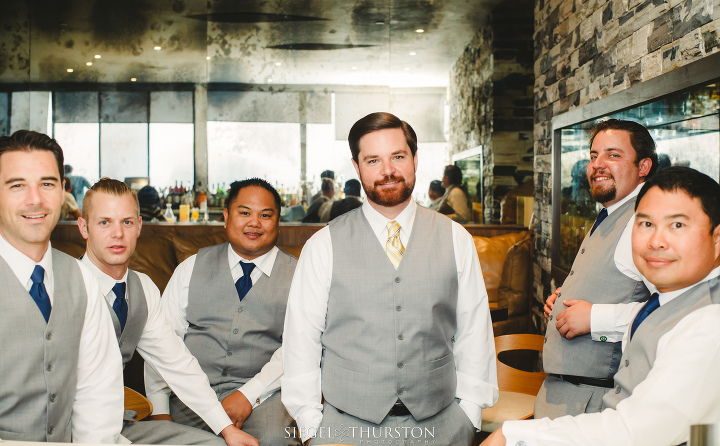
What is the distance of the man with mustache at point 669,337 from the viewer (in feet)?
3.65

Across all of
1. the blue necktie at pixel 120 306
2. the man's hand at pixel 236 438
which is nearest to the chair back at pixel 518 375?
the man's hand at pixel 236 438

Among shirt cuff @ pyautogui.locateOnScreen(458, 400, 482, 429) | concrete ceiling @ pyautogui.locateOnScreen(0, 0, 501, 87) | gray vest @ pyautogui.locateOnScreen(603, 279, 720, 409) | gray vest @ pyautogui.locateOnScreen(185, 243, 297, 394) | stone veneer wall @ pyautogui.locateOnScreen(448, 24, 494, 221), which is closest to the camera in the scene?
gray vest @ pyautogui.locateOnScreen(603, 279, 720, 409)

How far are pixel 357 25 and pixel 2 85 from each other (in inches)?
144

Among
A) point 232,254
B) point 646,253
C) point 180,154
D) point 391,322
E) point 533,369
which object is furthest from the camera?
point 180,154

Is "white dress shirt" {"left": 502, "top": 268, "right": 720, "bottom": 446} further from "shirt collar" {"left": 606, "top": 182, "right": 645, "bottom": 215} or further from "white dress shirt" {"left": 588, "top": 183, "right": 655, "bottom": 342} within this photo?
"shirt collar" {"left": 606, "top": 182, "right": 645, "bottom": 215}

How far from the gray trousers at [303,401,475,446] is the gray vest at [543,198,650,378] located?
0.53 metres

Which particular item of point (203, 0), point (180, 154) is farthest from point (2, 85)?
point (203, 0)

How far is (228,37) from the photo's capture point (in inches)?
224

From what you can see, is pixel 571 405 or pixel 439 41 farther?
pixel 439 41

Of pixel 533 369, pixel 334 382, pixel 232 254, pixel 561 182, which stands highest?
pixel 561 182

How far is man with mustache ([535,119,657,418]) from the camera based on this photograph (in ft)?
6.29

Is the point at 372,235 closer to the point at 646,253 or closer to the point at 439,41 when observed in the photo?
the point at 646,253

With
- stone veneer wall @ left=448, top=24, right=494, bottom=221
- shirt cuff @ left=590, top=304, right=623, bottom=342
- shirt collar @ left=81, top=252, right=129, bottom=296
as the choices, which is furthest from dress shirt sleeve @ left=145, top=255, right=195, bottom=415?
stone veneer wall @ left=448, top=24, right=494, bottom=221

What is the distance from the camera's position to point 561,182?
3340 mm
